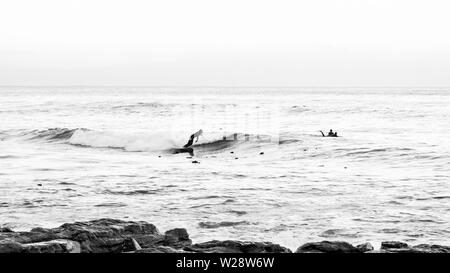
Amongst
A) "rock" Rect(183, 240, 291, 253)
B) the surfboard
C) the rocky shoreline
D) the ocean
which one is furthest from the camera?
the surfboard

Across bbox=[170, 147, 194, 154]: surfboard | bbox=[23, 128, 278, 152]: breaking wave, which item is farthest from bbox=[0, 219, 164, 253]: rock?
bbox=[23, 128, 278, 152]: breaking wave

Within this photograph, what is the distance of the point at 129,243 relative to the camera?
6.69m

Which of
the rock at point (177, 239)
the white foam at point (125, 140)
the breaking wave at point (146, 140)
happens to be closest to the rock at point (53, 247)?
the rock at point (177, 239)

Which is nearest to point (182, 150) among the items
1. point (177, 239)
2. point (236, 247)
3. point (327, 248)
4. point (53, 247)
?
point (177, 239)

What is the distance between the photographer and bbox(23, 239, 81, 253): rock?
5.86m

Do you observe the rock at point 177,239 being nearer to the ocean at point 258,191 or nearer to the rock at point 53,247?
the ocean at point 258,191

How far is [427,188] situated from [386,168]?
391cm

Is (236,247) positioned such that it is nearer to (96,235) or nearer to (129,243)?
(129,243)

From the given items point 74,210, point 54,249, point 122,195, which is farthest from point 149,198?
point 54,249

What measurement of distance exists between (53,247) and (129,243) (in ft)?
3.28

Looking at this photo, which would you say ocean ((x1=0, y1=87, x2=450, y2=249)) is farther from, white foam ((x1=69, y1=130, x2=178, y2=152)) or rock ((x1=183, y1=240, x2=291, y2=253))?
white foam ((x1=69, y1=130, x2=178, y2=152))

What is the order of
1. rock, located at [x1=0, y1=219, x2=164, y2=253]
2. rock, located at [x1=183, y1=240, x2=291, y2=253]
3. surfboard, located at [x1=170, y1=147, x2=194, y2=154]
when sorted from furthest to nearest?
surfboard, located at [x1=170, y1=147, x2=194, y2=154], rock, located at [x1=0, y1=219, x2=164, y2=253], rock, located at [x1=183, y1=240, x2=291, y2=253]

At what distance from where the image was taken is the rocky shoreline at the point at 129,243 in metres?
6.23
